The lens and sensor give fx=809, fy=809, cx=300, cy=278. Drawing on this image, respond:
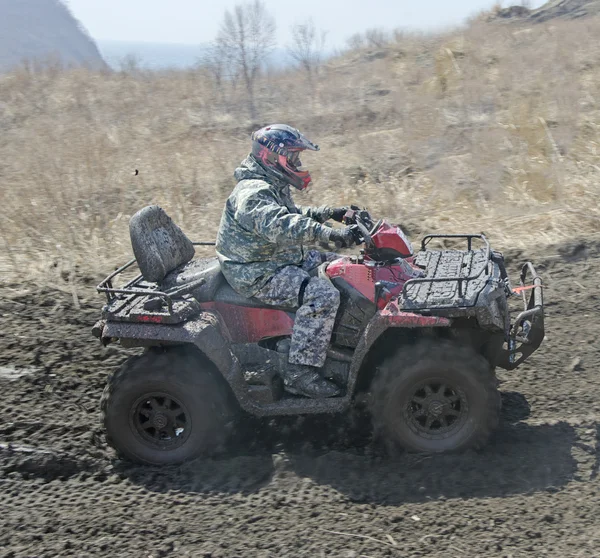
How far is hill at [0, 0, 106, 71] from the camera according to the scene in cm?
4056

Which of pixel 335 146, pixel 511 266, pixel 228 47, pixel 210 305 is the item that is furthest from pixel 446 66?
pixel 210 305

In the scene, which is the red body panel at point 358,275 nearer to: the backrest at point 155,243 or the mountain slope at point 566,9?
the backrest at point 155,243

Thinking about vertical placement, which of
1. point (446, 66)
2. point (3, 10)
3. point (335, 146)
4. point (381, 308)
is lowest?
point (381, 308)

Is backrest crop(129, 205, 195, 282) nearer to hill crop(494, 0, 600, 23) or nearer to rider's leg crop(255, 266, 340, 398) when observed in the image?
rider's leg crop(255, 266, 340, 398)

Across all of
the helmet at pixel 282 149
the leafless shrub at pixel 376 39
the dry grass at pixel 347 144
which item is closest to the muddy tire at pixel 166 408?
the helmet at pixel 282 149

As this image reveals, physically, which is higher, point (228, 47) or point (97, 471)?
point (228, 47)

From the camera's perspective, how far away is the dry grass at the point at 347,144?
10.0 metres

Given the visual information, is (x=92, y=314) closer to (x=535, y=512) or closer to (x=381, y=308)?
(x=381, y=308)

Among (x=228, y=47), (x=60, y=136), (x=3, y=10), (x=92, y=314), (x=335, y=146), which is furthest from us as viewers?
(x=3, y=10)

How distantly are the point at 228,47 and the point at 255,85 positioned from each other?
111cm

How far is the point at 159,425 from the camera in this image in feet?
17.4

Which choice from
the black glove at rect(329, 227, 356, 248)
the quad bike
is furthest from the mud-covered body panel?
the black glove at rect(329, 227, 356, 248)

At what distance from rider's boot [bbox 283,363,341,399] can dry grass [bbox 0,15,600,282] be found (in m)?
3.83

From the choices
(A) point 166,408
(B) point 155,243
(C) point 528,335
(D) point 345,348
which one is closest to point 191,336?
(A) point 166,408
